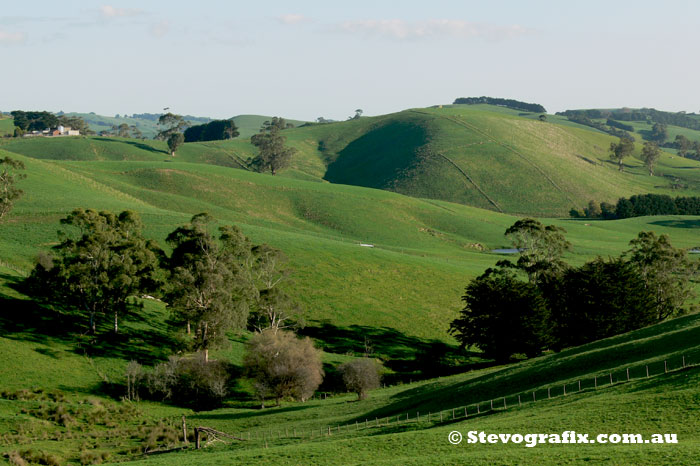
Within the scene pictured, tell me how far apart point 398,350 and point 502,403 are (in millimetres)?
36398

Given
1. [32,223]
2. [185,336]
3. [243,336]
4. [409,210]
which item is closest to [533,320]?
[243,336]

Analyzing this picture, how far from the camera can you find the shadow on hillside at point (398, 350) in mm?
78062

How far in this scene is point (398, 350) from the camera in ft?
271

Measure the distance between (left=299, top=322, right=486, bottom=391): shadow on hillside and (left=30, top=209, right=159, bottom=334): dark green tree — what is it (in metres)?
20.4

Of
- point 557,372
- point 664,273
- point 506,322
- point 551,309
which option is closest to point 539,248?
point 551,309

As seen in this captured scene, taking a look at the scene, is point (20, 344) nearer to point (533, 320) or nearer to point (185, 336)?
point (185, 336)

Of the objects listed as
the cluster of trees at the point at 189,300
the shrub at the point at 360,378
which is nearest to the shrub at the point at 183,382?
the cluster of trees at the point at 189,300

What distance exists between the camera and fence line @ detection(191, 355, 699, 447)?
145ft

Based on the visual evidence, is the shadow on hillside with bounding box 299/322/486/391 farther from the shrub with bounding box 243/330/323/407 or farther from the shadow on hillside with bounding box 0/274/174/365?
the shadow on hillside with bounding box 0/274/174/365

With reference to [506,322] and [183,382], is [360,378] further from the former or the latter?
[506,322]

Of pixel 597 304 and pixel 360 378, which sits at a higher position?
pixel 597 304

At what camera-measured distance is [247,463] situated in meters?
37.7

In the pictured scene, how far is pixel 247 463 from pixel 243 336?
43275 millimetres

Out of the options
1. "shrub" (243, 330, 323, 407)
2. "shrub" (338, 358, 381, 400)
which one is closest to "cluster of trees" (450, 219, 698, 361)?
"shrub" (338, 358, 381, 400)
